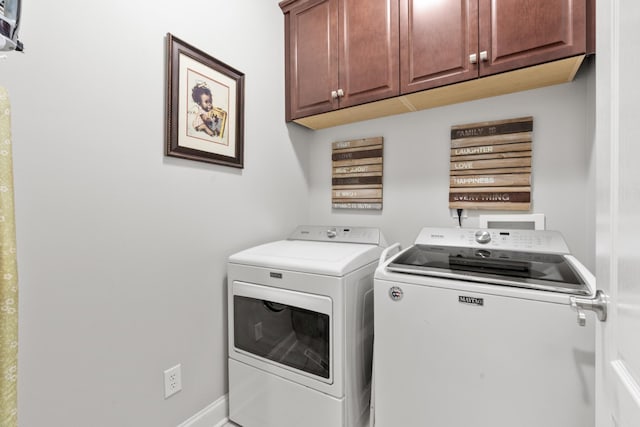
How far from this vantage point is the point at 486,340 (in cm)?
99

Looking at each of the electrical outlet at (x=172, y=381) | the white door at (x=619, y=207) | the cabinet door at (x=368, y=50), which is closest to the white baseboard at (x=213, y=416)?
the electrical outlet at (x=172, y=381)

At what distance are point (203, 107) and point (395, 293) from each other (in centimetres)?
129

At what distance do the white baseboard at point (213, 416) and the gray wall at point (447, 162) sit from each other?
129cm

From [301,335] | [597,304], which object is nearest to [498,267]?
[597,304]

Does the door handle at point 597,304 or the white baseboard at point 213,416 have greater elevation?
the door handle at point 597,304

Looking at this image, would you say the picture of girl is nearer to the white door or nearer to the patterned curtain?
the patterned curtain

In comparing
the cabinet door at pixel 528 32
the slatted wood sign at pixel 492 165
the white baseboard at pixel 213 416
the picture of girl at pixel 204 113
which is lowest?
the white baseboard at pixel 213 416

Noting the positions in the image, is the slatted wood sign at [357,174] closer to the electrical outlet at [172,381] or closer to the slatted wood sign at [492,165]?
the slatted wood sign at [492,165]

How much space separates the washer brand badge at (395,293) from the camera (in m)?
1.14

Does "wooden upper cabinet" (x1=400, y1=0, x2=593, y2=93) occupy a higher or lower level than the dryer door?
higher

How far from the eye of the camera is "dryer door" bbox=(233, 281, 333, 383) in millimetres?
1283

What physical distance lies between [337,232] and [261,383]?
0.92 meters

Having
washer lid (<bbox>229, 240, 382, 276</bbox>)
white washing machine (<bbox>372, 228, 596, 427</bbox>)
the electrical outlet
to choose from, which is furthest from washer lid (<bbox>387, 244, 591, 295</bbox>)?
the electrical outlet

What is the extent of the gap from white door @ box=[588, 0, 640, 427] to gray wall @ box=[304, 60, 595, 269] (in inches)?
38.6
